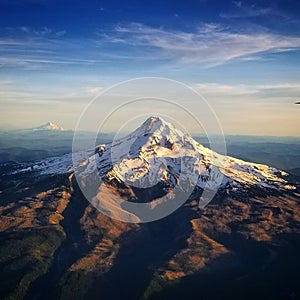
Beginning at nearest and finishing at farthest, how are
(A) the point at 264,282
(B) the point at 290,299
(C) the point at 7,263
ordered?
(B) the point at 290,299
(A) the point at 264,282
(C) the point at 7,263

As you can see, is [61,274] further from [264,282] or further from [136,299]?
[264,282]

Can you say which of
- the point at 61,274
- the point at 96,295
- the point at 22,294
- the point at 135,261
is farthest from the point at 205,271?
the point at 22,294

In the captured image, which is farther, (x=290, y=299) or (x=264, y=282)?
(x=264, y=282)

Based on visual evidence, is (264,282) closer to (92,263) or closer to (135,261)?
(135,261)

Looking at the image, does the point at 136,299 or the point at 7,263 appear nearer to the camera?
the point at 136,299

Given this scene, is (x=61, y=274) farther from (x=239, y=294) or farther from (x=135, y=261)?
(x=239, y=294)

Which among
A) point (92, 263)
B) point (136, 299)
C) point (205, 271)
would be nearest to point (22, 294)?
point (92, 263)

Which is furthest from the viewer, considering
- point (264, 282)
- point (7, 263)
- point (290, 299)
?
point (7, 263)

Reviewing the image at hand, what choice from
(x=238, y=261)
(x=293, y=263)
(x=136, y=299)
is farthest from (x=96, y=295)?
(x=293, y=263)
